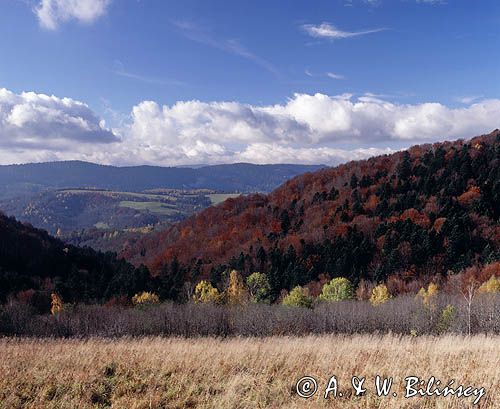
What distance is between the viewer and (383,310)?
174ft

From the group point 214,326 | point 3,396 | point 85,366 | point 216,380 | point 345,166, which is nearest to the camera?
point 3,396

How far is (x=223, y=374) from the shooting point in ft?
33.0

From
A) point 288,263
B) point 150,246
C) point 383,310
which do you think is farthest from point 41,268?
point 383,310

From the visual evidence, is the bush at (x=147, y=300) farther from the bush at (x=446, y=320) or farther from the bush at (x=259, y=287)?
the bush at (x=446, y=320)

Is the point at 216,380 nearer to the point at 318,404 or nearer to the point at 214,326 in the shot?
the point at 318,404

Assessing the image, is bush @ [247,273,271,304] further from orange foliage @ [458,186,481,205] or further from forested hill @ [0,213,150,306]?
orange foliage @ [458,186,481,205]

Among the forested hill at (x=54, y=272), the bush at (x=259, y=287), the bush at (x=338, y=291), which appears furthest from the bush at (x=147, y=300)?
the bush at (x=338, y=291)

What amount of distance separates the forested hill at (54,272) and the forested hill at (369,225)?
19.3 meters

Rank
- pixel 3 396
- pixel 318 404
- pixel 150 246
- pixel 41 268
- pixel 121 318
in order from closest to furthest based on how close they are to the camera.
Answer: pixel 318 404 → pixel 3 396 → pixel 121 318 → pixel 41 268 → pixel 150 246

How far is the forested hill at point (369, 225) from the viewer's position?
97.8 metres

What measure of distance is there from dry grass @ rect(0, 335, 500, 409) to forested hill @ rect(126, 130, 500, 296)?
288 ft

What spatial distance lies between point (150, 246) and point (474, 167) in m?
148

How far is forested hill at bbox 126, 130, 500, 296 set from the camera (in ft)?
321

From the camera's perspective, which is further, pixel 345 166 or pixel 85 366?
pixel 345 166
